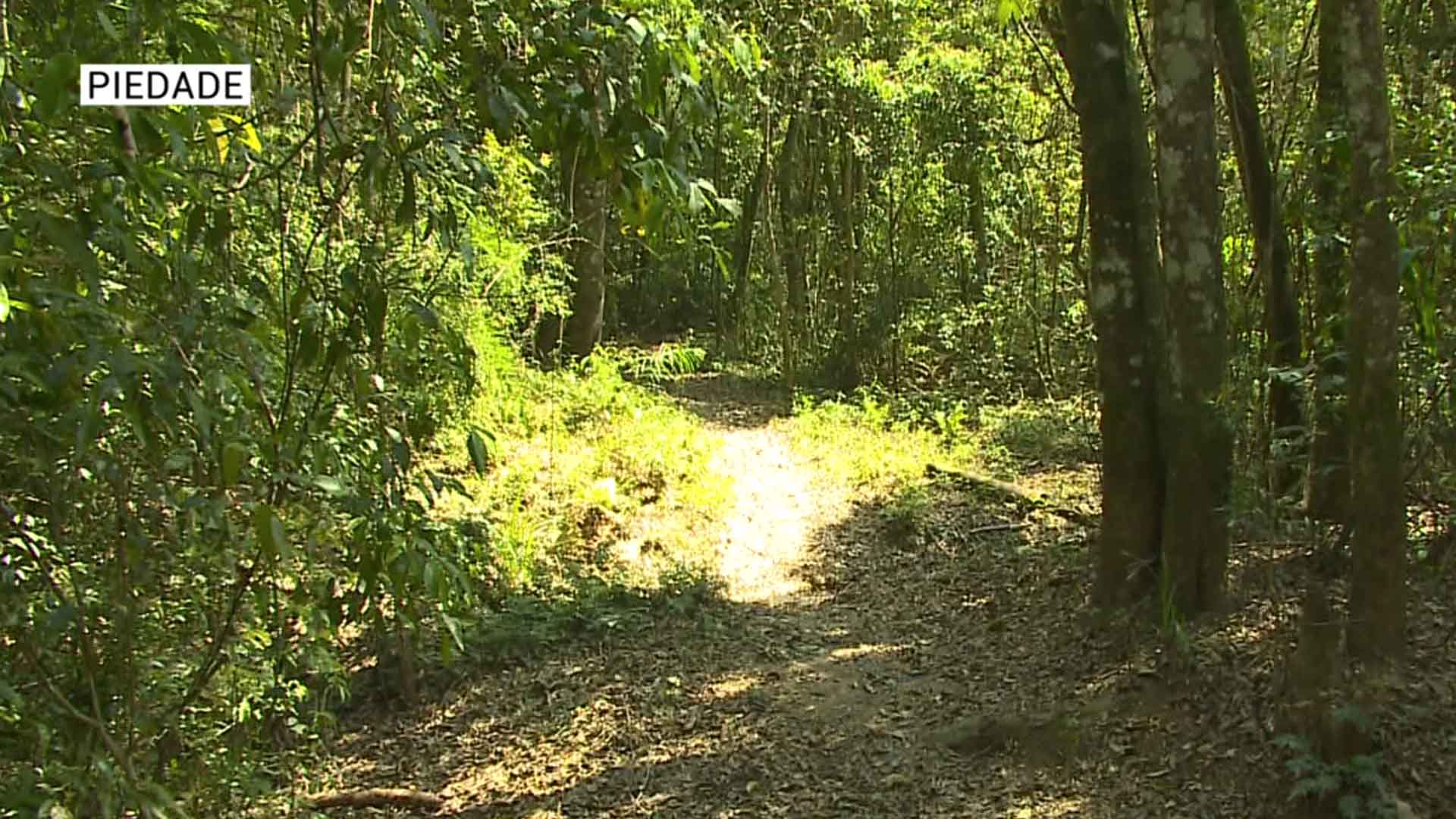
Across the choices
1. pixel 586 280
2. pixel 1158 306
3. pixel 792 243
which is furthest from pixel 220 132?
pixel 792 243

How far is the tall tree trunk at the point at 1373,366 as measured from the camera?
13.1 ft

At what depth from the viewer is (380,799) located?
532cm

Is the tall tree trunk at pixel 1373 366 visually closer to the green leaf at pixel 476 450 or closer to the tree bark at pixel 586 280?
the green leaf at pixel 476 450

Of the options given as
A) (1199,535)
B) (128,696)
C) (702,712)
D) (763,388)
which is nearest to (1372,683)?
A: (1199,535)

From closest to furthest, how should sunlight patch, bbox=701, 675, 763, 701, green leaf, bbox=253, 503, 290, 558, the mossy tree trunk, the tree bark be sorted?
green leaf, bbox=253, 503, 290, 558
the mossy tree trunk
sunlight patch, bbox=701, 675, 763, 701
the tree bark

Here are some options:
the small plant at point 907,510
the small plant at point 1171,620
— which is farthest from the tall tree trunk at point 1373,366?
the small plant at point 907,510

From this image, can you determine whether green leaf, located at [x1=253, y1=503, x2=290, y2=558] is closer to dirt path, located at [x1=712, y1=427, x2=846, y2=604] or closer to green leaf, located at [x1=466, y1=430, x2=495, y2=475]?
green leaf, located at [x1=466, y1=430, x2=495, y2=475]

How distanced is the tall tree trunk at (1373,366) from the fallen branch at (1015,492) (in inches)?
131

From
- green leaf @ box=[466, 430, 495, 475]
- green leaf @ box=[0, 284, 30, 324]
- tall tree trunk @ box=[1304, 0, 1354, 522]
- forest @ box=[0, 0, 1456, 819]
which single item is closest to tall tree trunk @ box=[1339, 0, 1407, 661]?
forest @ box=[0, 0, 1456, 819]

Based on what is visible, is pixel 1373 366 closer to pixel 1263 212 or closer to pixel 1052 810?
pixel 1052 810

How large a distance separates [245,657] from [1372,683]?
13.3ft
